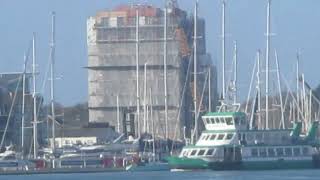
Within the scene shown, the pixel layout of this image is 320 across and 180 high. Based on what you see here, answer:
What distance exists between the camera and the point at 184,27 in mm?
180250

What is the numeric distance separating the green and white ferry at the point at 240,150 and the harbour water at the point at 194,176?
5.51ft

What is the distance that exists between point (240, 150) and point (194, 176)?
825cm

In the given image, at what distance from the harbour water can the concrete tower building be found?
48.2 m

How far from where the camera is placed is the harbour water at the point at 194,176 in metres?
104

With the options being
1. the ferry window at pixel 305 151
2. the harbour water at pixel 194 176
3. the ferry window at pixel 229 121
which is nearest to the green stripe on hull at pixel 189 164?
the harbour water at pixel 194 176

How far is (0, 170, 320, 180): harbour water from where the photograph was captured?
104 m

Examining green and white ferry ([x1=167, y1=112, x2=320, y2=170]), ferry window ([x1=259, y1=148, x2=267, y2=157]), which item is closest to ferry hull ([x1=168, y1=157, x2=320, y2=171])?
green and white ferry ([x1=167, y1=112, x2=320, y2=170])

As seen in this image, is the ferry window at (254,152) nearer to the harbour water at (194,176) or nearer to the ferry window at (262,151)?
the ferry window at (262,151)

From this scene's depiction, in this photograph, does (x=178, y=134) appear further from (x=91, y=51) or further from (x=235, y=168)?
(x=235, y=168)

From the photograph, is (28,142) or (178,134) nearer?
(28,142)

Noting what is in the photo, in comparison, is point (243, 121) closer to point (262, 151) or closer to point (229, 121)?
point (229, 121)

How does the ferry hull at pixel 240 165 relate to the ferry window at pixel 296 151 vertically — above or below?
below

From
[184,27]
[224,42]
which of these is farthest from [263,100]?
[184,27]

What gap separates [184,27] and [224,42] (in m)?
58.7
